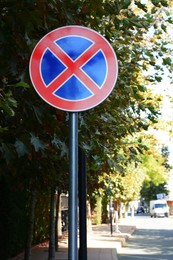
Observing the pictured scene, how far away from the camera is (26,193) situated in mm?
16281


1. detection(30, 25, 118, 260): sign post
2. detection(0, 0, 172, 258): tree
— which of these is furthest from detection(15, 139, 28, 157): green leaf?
detection(30, 25, 118, 260): sign post

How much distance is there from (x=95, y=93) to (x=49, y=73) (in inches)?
13.9

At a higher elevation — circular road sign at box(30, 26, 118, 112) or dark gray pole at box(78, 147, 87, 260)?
circular road sign at box(30, 26, 118, 112)

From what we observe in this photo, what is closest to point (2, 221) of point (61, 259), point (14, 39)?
point (61, 259)

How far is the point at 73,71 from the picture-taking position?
366cm

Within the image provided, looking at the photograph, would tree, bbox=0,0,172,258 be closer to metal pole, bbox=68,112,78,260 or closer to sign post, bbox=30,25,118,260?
sign post, bbox=30,25,118,260

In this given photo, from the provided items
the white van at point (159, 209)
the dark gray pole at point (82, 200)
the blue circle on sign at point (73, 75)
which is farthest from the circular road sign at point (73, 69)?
the white van at point (159, 209)

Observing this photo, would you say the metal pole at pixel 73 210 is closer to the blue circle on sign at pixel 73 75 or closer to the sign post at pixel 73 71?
the sign post at pixel 73 71

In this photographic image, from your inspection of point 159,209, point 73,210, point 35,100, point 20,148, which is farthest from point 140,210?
point 73,210

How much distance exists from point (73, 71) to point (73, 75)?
0.03 meters

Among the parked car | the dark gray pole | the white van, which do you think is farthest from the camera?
the parked car

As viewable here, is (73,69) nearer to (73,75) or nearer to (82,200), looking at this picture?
(73,75)

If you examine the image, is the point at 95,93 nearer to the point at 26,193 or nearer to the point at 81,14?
the point at 81,14

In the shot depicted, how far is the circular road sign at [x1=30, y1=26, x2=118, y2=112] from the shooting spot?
360 cm
